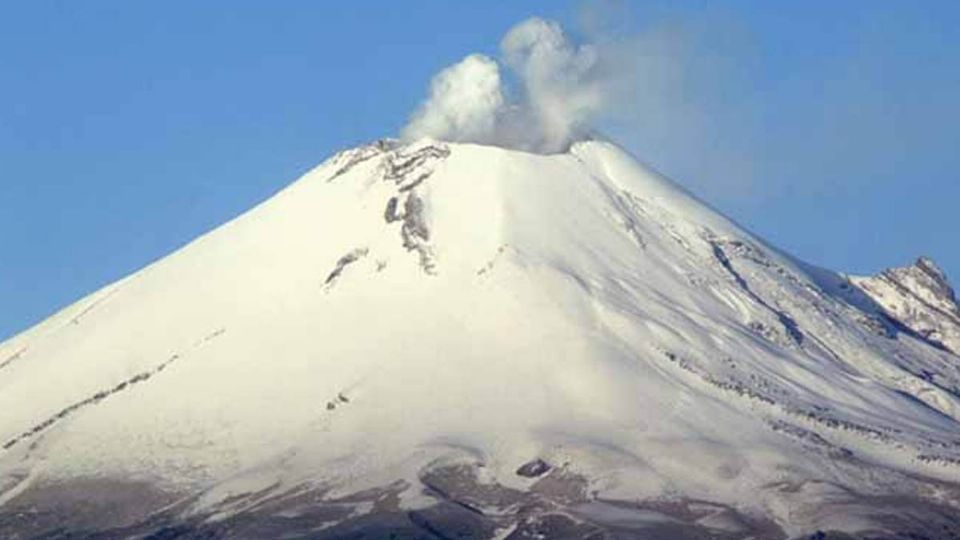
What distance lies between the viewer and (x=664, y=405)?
651 feet

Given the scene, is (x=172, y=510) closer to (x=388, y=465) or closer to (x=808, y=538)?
(x=388, y=465)

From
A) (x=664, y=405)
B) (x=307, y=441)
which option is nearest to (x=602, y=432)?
(x=664, y=405)

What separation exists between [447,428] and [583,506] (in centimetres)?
1655

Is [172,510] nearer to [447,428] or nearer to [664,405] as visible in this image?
[447,428]

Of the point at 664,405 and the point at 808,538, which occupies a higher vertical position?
the point at 664,405

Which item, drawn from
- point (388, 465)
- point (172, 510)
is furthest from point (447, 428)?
point (172, 510)

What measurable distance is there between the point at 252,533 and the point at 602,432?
25.3 metres

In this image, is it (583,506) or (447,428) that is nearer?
(583,506)

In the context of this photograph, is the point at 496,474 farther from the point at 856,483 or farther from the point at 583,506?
the point at 856,483

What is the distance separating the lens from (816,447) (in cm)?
19438

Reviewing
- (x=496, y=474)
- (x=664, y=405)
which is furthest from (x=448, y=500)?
(x=664, y=405)

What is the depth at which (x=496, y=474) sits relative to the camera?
618 feet

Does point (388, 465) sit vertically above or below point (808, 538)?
above

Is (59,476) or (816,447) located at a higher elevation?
(59,476)
